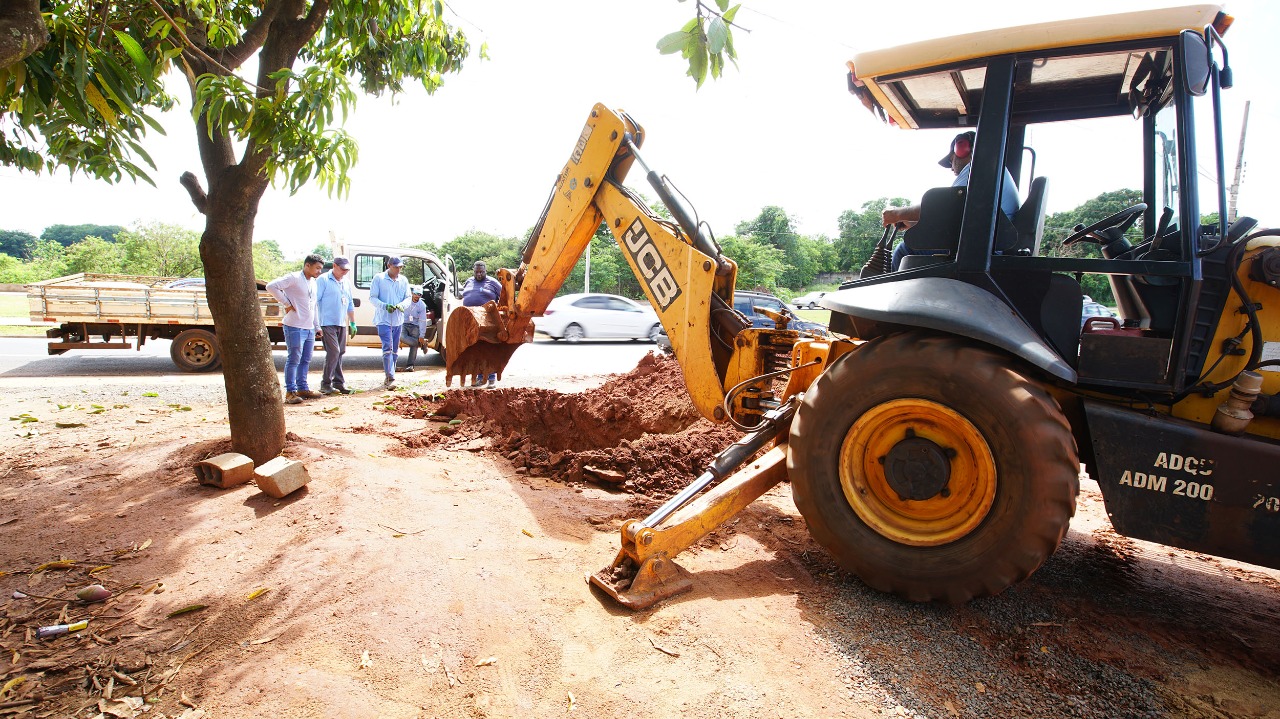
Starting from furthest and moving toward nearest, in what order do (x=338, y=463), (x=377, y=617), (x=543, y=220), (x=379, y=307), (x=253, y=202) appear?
(x=379, y=307) → (x=543, y=220) → (x=338, y=463) → (x=253, y=202) → (x=377, y=617)

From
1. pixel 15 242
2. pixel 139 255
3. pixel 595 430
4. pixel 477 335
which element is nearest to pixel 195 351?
pixel 477 335

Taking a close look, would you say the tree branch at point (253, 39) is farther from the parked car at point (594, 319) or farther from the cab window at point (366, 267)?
the parked car at point (594, 319)

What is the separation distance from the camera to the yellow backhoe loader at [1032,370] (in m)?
2.49

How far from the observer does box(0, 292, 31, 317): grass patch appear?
21245 mm

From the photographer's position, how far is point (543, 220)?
16.0ft

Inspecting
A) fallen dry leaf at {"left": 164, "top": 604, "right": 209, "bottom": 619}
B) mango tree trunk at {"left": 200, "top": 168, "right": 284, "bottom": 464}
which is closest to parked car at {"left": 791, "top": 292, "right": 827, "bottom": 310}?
fallen dry leaf at {"left": 164, "top": 604, "right": 209, "bottom": 619}

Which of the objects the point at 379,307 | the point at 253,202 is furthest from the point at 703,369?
the point at 379,307

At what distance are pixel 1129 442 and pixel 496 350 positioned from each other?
4.48 m

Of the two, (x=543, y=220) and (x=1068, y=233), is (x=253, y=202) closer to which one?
(x=543, y=220)

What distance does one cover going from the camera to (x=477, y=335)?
5246 millimetres

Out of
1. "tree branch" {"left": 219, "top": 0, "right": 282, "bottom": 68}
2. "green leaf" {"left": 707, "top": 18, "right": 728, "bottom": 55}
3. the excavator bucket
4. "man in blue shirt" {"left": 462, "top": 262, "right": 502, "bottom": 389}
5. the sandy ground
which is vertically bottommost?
the sandy ground

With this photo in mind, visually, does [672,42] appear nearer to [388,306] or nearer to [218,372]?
[388,306]

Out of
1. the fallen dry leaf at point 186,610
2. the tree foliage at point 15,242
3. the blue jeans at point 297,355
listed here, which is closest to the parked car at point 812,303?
the fallen dry leaf at point 186,610

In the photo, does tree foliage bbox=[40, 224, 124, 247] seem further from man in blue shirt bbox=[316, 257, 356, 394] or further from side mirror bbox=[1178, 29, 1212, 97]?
side mirror bbox=[1178, 29, 1212, 97]
